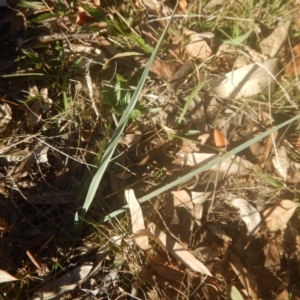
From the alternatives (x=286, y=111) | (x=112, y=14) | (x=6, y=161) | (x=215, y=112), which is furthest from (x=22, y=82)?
(x=286, y=111)

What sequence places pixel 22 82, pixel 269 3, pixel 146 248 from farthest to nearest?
pixel 269 3 < pixel 22 82 < pixel 146 248

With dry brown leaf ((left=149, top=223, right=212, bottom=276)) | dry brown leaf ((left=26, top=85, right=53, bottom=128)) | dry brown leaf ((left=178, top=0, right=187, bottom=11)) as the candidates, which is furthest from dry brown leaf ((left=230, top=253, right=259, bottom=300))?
dry brown leaf ((left=178, top=0, right=187, bottom=11))

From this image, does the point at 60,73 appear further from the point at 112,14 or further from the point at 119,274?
the point at 119,274

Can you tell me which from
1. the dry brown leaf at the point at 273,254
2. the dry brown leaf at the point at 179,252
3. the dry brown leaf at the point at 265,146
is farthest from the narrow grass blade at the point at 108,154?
the dry brown leaf at the point at 273,254

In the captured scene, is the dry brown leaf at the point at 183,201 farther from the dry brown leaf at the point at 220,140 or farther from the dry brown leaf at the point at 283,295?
the dry brown leaf at the point at 283,295

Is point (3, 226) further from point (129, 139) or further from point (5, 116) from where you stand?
point (129, 139)
